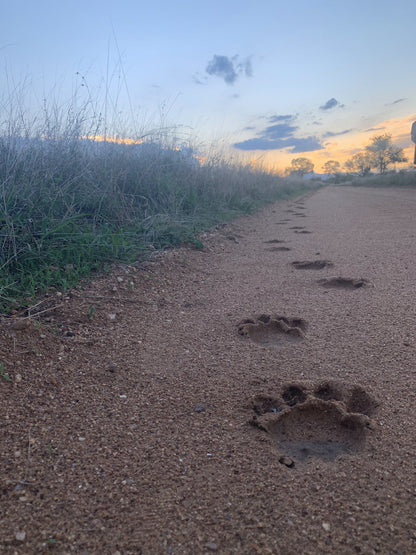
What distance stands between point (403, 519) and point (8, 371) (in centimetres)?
124

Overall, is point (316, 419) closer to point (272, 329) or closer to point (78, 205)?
point (272, 329)

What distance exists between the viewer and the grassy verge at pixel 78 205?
2.15 m

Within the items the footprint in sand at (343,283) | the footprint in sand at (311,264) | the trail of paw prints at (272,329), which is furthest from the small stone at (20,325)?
the footprint in sand at (311,264)

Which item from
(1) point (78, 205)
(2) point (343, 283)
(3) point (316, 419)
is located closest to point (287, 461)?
(3) point (316, 419)

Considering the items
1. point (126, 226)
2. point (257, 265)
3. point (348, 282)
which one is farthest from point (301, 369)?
point (126, 226)

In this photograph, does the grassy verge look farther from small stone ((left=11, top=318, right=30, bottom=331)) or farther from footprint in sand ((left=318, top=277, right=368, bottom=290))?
footprint in sand ((left=318, top=277, right=368, bottom=290))

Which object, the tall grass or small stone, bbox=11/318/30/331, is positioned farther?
the tall grass

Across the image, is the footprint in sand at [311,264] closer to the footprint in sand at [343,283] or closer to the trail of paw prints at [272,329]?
the footprint in sand at [343,283]

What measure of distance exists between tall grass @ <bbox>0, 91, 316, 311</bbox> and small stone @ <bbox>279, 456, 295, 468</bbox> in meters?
1.32

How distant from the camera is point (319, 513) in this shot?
2.81ft

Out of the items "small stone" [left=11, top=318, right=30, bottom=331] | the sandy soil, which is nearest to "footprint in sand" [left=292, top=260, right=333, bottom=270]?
the sandy soil

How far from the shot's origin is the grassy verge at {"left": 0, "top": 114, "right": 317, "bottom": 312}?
7.06 feet

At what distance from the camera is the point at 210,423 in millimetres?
1173

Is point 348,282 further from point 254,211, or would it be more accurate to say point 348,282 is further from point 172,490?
point 254,211
